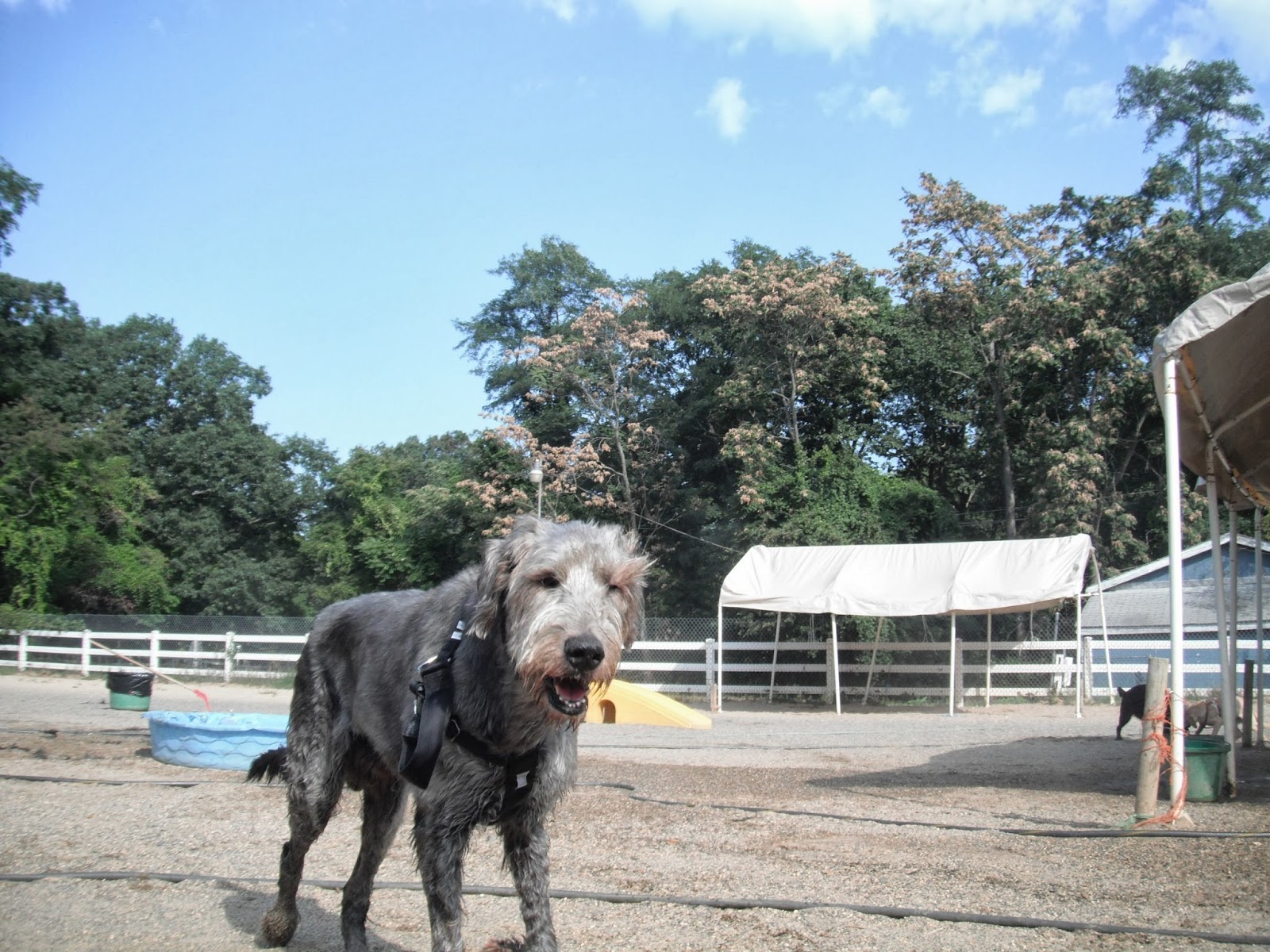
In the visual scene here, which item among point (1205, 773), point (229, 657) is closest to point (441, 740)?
point (1205, 773)

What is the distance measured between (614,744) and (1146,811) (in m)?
7.74

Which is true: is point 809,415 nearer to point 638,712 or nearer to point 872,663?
point 872,663

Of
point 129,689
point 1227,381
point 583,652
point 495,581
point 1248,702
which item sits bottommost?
point 129,689

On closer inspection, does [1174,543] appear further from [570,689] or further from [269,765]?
[269,765]

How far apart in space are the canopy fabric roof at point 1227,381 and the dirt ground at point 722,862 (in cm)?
314

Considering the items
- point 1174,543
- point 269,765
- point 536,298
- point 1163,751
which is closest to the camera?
point 269,765

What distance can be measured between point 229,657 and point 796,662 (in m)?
15.6

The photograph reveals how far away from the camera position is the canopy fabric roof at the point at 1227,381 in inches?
308

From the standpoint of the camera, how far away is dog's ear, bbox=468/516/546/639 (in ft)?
11.8

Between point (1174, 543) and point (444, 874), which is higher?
point (1174, 543)

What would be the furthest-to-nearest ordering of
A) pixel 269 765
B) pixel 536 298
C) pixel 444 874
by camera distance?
pixel 536 298
pixel 269 765
pixel 444 874

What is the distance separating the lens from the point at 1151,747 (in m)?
7.72

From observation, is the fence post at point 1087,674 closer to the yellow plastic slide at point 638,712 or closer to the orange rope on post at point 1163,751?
the yellow plastic slide at point 638,712

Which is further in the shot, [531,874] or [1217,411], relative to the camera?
[1217,411]
